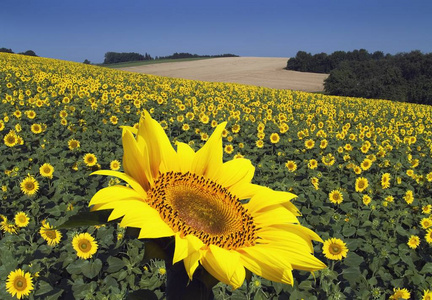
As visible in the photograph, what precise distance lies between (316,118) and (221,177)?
11.2 metres

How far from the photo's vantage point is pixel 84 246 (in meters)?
2.39

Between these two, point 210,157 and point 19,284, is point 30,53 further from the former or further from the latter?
point 210,157

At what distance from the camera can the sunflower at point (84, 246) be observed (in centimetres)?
238

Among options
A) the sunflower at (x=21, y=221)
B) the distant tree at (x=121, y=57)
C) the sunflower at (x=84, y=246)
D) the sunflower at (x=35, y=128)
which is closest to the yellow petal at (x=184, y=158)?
the sunflower at (x=84, y=246)

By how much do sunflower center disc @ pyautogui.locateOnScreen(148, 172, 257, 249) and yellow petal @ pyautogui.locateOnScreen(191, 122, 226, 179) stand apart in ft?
0.08

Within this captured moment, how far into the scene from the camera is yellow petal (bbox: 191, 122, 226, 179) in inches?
39.2

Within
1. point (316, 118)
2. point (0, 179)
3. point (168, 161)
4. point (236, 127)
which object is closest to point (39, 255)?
point (0, 179)

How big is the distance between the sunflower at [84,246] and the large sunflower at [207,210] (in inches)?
69.2

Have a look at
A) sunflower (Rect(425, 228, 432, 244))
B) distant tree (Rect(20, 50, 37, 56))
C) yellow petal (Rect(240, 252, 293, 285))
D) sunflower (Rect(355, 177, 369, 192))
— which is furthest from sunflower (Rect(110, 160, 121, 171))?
distant tree (Rect(20, 50, 37, 56))

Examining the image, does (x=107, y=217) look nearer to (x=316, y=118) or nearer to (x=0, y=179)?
(x=0, y=179)

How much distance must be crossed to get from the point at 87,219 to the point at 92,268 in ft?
7.16

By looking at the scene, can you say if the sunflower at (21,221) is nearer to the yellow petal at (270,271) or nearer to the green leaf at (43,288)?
the green leaf at (43,288)

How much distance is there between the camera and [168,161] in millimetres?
967

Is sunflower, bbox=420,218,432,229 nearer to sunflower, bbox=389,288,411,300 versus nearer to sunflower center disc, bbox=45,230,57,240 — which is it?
sunflower, bbox=389,288,411,300
